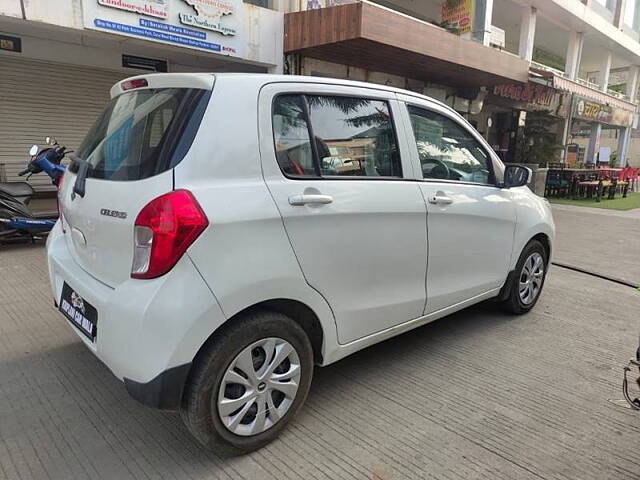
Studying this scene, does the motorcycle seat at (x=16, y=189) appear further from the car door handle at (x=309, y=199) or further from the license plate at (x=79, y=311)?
the car door handle at (x=309, y=199)

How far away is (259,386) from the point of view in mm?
2281

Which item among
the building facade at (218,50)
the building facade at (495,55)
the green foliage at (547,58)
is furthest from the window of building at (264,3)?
the green foliage at (547,58)

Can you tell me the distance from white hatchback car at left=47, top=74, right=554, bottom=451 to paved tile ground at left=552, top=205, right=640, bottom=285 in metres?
4.45

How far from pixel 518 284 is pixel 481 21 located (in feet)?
37.3

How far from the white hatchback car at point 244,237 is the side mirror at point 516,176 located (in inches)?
30.3

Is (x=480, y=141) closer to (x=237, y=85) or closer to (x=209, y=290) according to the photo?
(x=237, y=85)

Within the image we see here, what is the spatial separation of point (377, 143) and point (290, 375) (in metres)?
1.46

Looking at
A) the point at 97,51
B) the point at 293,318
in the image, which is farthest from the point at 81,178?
the point at 97,51

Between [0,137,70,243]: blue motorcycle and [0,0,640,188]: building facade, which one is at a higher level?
[0,0,640,188]: building facade

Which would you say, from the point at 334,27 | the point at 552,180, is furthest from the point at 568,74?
the point at 334,27

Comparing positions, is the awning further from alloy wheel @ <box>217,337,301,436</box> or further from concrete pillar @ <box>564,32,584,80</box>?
concrete pillar @ <box>564,32,584,80</box>

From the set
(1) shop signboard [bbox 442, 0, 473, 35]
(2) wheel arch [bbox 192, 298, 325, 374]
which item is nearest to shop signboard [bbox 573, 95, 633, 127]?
(1) shop signboard [bbox 442, 0, 473, 35]

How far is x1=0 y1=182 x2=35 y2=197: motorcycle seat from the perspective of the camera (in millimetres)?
6278

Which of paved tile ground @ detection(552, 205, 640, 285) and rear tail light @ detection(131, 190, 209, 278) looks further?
paved tile ground @ detection(552, 205, 640, 285)
